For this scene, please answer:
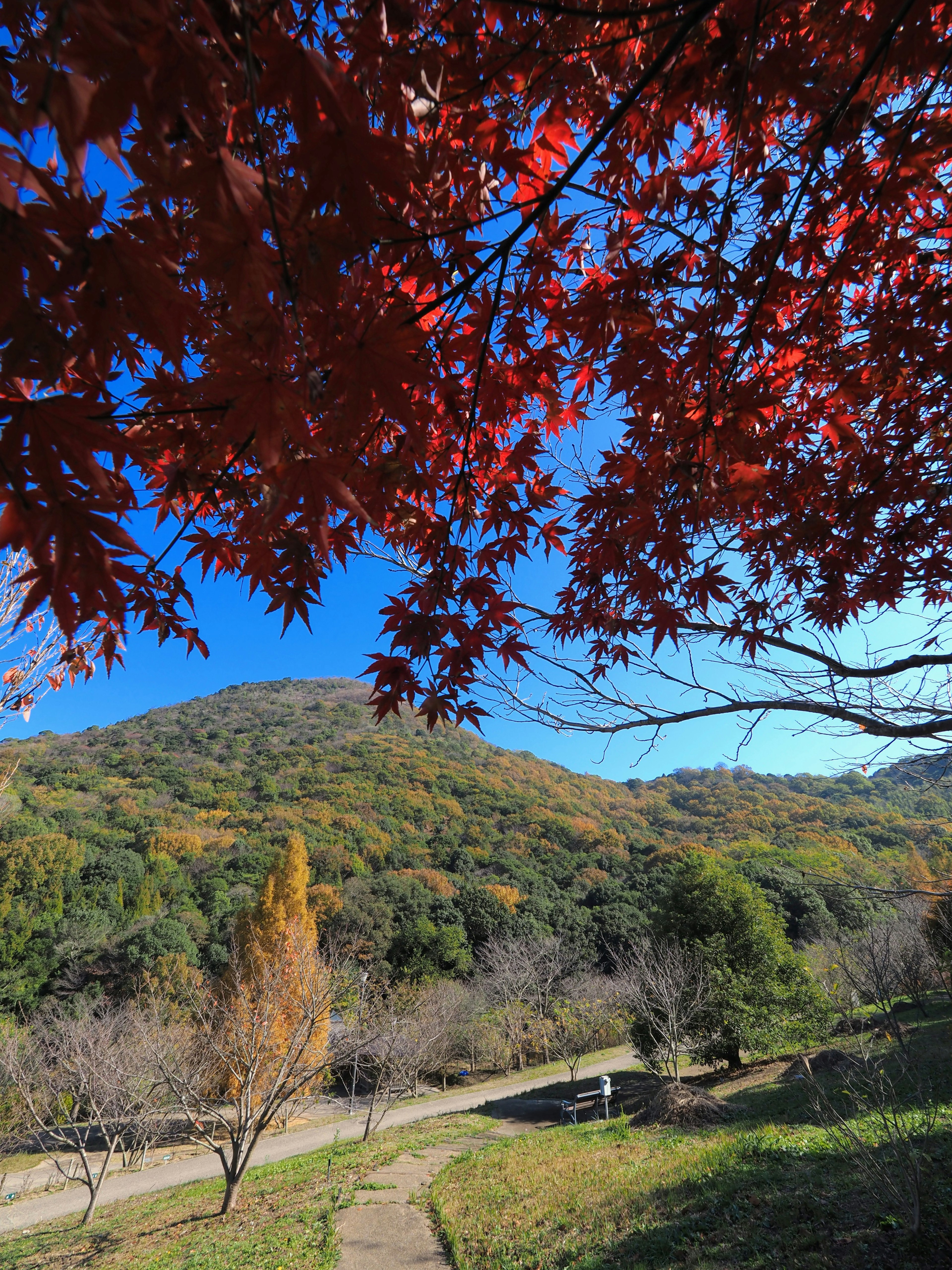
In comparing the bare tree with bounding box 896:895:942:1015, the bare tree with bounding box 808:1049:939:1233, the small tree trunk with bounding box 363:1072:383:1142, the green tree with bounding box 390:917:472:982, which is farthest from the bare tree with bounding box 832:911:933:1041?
the green tree with bounding box 390:917:472:982

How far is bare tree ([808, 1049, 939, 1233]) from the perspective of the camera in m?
3.86

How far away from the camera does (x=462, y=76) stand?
4.57ft

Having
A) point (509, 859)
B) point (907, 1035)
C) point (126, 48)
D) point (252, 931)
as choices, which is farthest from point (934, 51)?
point (509, 859)

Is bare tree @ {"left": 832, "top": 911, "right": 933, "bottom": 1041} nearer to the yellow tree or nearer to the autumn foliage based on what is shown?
the autumn foliage

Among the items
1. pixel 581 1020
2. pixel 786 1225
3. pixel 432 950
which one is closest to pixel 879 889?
pixel 786 1225

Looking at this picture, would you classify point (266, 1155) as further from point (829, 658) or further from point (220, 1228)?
point (829, 658)

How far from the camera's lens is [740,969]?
12.9 m

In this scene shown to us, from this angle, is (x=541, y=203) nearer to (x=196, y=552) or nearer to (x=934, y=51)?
(x=934, y=51)

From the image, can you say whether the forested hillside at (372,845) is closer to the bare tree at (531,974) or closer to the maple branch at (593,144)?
the bare tree at (531,974)

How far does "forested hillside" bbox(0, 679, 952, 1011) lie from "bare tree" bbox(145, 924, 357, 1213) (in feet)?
15.9

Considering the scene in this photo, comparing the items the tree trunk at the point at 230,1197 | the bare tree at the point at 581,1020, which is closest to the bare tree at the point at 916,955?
the bare tree at the point at 581,1020

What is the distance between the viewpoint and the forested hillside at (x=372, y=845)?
1848 cm

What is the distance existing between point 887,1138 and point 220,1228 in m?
7.52

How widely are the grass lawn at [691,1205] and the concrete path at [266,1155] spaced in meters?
5.90
